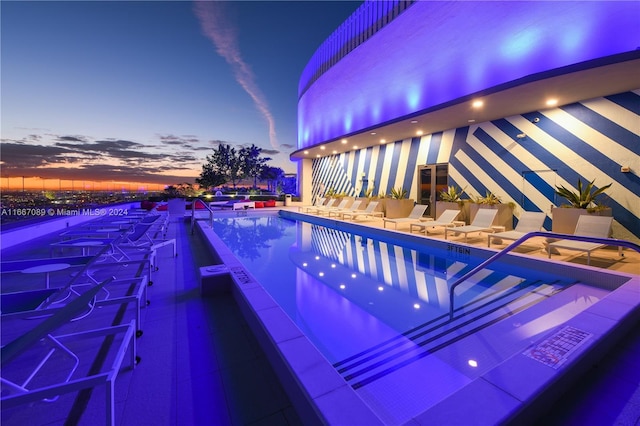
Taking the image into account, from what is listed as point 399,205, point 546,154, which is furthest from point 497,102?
point 399,205

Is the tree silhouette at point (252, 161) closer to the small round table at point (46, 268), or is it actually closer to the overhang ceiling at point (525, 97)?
the overhang ceiling at point (525, 97)

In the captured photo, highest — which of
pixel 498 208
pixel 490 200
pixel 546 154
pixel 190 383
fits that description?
pixel 546 154

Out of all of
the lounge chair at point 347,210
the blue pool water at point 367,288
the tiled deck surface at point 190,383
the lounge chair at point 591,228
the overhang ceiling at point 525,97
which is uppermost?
the overhang ceiling at point 525,97

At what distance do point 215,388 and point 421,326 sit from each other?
2077mm

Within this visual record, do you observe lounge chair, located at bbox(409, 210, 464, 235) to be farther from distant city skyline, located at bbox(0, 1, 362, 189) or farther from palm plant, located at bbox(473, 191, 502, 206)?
distant city skyline, located at bbox(0, 1, 362, 189)

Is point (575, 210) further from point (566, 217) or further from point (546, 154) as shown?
point (546, 154)

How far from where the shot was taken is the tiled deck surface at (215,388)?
1423mm

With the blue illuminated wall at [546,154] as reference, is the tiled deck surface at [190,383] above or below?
below

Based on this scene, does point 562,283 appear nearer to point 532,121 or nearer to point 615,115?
point 615,115

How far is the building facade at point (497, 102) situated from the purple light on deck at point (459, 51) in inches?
1.3

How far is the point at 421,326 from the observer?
2.80 meters

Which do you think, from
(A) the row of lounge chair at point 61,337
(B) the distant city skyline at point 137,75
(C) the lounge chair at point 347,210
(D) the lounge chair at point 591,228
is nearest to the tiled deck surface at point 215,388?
(A) the row of lounge chair at point 61,337

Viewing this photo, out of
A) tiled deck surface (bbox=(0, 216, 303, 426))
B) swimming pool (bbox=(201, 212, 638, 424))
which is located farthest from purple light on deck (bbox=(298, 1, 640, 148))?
tiled deck surface (bbox=(0, 216, 303, 426))

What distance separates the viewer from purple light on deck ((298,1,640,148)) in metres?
6.78
